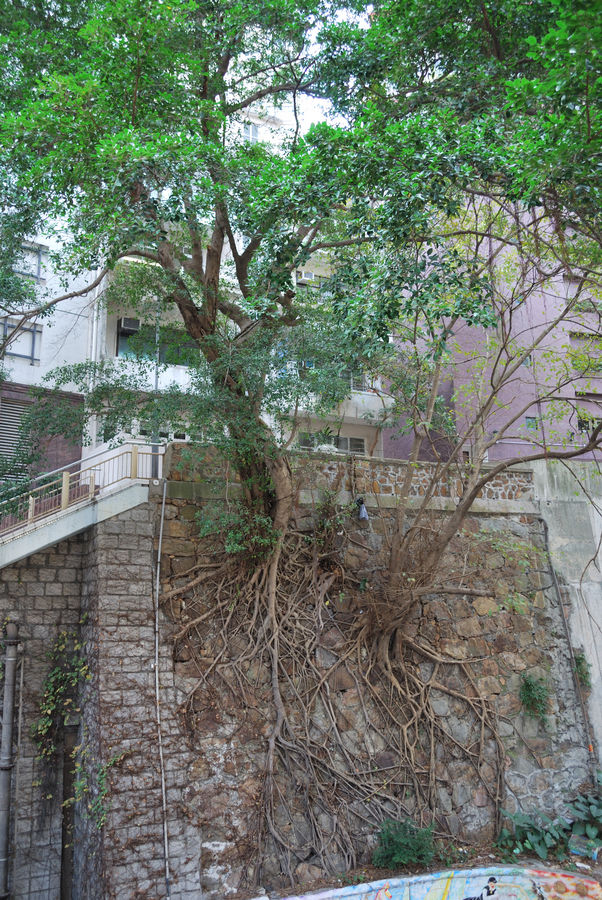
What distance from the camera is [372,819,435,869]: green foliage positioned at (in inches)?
332

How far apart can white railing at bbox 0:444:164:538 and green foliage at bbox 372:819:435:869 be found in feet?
18.8

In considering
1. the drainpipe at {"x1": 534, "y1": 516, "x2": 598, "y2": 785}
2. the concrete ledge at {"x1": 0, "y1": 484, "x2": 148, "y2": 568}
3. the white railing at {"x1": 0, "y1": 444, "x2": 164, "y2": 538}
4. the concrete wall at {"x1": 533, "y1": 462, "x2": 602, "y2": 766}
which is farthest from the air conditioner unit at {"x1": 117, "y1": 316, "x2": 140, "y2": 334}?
the drainpipe at {"x1": 534, "y1": 516, "x2": 598, "y2": 785}

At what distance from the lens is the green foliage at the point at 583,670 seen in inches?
448

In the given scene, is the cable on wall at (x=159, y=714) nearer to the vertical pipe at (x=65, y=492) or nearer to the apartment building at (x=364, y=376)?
the vertical pipe at (x=65, y=492)

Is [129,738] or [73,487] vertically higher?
[73,487]

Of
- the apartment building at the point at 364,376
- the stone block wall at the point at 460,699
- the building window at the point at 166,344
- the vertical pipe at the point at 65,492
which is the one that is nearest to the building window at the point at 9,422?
the apartment building at the point at 364,376

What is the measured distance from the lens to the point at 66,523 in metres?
9.27

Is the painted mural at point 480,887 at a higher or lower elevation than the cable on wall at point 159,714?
lower

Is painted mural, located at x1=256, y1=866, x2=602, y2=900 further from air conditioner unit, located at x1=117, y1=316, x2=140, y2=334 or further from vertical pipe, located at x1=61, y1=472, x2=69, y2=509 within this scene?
air conditioner unit, located at x1=117, y1=316, x2=140, y2=334

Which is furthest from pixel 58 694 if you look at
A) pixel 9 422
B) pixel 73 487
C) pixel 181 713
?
pixel 9 422

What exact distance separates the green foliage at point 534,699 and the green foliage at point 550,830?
1.33 meters

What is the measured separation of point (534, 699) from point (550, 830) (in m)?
1.84

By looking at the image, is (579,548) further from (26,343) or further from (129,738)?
(26,343)

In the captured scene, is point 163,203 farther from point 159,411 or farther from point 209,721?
point 209,721
